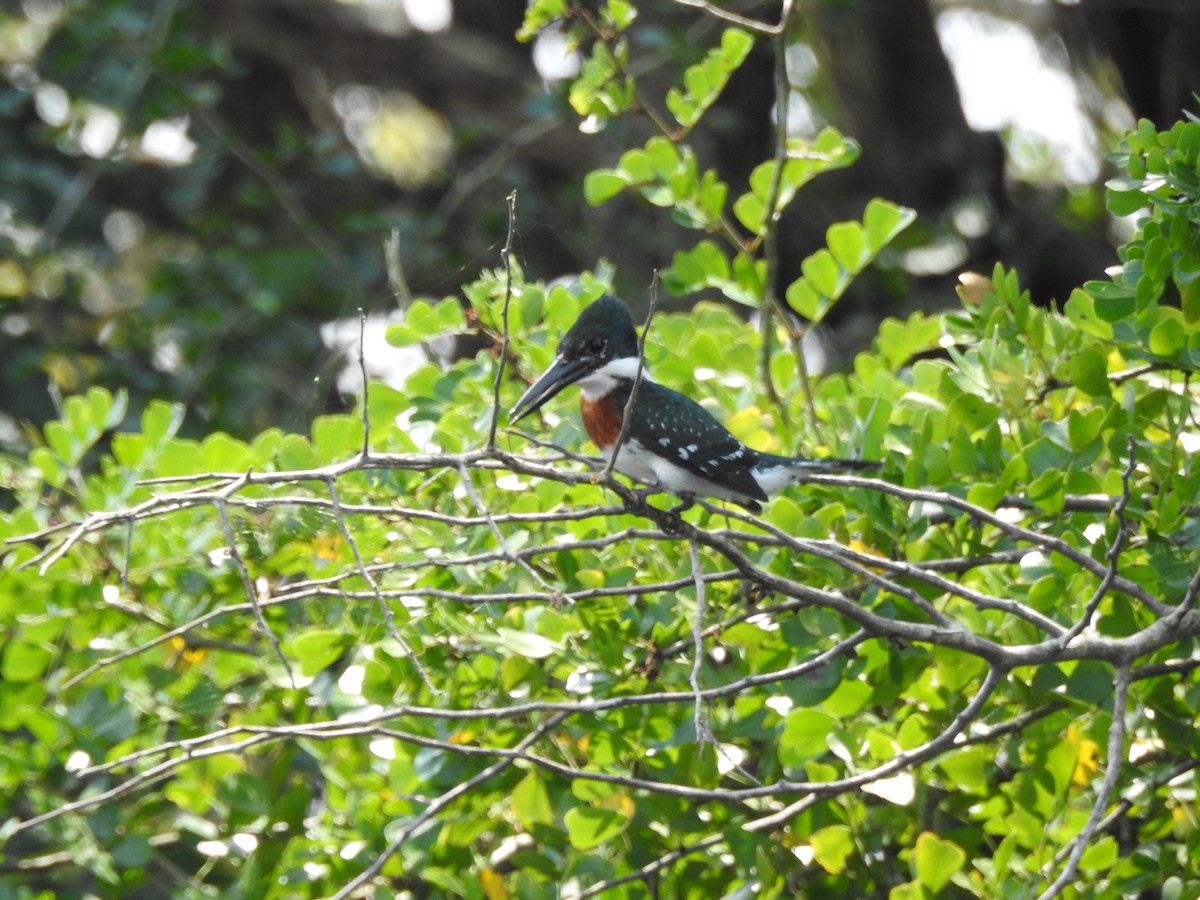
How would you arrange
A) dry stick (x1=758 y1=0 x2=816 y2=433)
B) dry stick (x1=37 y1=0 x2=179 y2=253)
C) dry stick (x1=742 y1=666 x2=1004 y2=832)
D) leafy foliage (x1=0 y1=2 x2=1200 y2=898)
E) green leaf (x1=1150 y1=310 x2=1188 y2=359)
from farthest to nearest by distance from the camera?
dry stick (x1=37 y1=0 x2=179 y2=253) < dry stick (x1=758 y1=0 x2=816 y2=433) < green leaf (x1=1150 y1=310 x2=1188 y2=359) < leafy foliage (x1=0 y1=2 x2=1200 y2=898) < dry stick (x1=742 y1=666 x2=1004 y2=832)

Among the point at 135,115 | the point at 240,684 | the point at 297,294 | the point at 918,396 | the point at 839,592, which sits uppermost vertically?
the point at 918,396

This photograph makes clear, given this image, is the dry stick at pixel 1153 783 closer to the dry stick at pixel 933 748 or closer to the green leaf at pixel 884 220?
the dry stick at pixel 933 748

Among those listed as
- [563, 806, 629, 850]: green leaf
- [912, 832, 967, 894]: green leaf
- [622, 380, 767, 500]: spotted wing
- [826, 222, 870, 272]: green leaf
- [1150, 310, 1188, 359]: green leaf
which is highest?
[1150, 310, 1188, 359]: green leaf

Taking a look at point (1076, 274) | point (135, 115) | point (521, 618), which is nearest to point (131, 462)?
point (521, 618)

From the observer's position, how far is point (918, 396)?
2629 mm

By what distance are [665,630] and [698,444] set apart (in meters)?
0.59

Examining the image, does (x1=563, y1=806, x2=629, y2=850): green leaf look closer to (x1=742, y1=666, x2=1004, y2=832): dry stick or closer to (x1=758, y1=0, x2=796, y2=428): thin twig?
(x1=742, y1=666, x2=1004, y2=832): dry stick

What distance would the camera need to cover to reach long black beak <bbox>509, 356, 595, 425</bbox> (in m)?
2.64

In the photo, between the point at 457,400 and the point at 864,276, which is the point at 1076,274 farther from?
the point at 457,400

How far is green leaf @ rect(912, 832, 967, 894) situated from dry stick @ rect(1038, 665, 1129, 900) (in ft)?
0.56

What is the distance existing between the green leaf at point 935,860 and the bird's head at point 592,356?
1.06 m

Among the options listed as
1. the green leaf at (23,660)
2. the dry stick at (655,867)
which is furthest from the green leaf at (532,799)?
the green leaf at (23,660)

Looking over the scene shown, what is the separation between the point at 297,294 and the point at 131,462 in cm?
352

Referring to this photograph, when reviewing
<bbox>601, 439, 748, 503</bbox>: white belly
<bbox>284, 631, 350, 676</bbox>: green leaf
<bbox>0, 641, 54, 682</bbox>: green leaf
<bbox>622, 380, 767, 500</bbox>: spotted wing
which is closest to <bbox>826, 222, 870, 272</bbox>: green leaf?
<bbox>622, 380, 767, 500</bbox>: spotted wing
